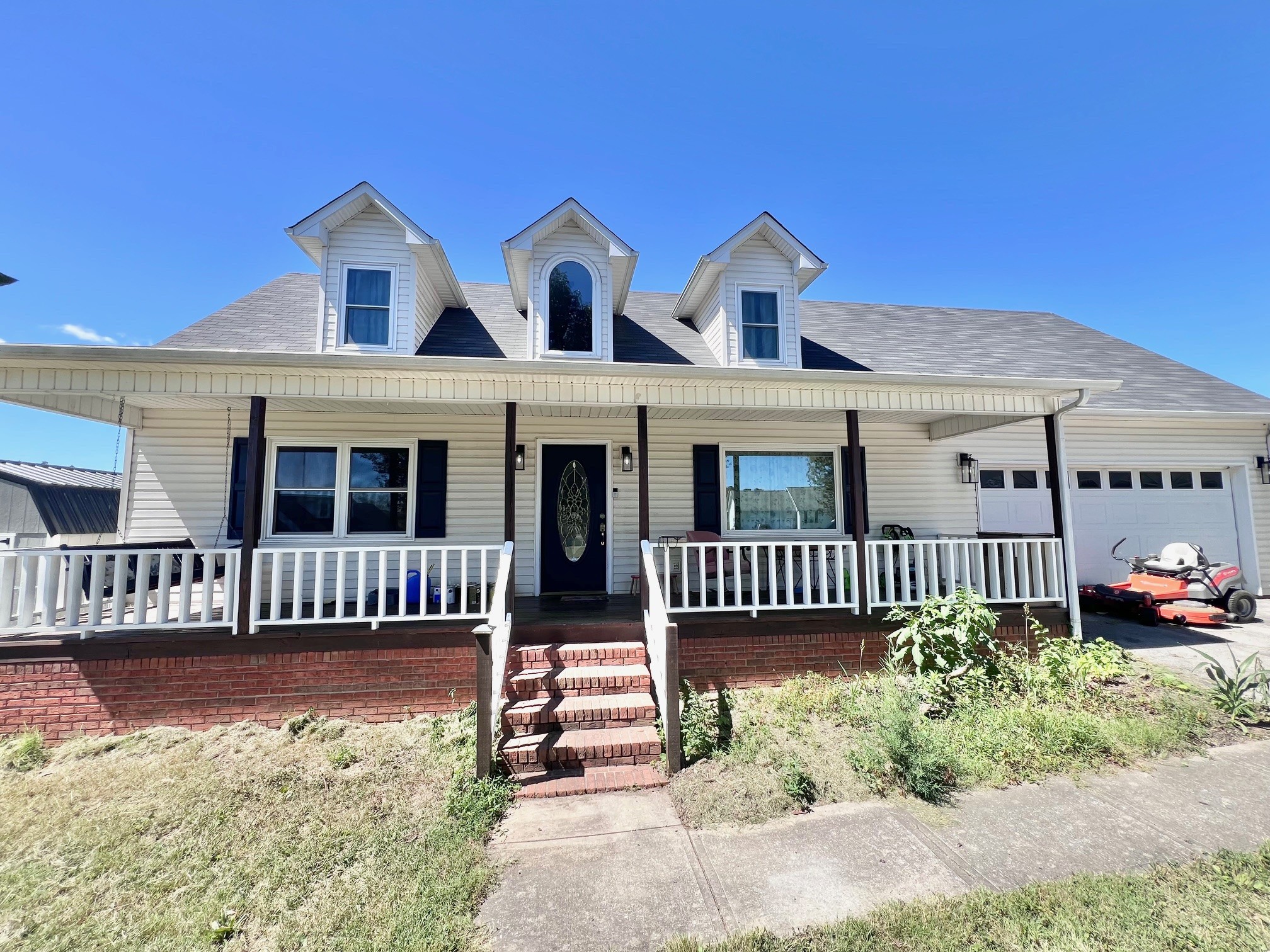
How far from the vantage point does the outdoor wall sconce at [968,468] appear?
845 cm

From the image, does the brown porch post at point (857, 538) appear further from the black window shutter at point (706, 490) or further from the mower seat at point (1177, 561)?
the mower seat at point (1177, 561)

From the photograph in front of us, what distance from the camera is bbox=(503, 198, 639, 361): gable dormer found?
23.0 ft

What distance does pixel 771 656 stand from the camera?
559 centimetres

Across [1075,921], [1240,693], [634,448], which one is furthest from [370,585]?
[1240,693]

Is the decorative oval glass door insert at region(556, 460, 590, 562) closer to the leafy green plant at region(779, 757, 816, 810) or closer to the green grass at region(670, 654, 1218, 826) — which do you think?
the green grass at region(670, 654, 1218, 826)

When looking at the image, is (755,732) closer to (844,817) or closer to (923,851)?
(844,817)

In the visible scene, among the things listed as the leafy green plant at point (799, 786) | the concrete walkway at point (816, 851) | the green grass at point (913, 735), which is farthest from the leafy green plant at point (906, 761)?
the leafy green plant at point (799, 786)

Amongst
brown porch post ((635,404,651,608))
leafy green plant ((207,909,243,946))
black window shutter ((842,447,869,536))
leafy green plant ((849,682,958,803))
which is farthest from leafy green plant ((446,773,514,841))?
black window shutter ((842,447,869,536))

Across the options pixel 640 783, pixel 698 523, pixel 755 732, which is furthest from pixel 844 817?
pixel 698 523

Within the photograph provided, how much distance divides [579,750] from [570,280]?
5751 millimetres

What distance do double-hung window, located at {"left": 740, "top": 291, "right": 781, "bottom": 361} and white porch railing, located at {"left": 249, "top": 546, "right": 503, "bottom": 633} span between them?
463 cm

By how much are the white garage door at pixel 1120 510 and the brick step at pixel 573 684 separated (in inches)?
273

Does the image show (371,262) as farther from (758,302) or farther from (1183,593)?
(1183,593)

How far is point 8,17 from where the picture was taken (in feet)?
20.5
